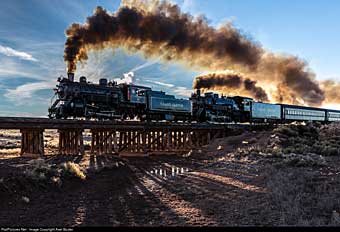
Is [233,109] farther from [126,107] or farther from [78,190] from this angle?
[78,190]

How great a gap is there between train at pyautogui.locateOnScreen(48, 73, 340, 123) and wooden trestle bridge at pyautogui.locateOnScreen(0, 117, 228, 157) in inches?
50.3

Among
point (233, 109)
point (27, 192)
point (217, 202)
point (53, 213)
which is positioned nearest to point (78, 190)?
point (27, 192)

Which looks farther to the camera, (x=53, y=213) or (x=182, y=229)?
(x=53, y=213)

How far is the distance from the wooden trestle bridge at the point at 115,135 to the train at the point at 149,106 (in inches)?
50.3

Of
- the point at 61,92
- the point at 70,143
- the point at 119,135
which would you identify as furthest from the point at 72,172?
the point at 119,135

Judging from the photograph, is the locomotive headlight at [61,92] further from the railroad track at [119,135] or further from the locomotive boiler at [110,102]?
the railroad track at [119,135]

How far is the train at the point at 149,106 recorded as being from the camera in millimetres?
21047

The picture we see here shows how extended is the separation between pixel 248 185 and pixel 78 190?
243 inches

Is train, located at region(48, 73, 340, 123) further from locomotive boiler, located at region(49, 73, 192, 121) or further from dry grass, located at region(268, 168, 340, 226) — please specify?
dry grass, located at region(268, 168, 340, 226)

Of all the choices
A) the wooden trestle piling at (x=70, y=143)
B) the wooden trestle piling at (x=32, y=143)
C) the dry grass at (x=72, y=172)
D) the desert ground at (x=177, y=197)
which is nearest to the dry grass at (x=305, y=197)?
the desert ground at (x=177, y=197)

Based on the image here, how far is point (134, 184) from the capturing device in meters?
13.0

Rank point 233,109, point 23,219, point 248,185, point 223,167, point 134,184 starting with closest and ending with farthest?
point 23,219 < point 248,185 < point 134,184 < point 223,167 < point 233,109

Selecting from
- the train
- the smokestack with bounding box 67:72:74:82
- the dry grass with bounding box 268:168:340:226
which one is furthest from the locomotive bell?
the dry grass with bounding box 268:168:340:226

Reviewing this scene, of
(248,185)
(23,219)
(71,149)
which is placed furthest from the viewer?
(71,149)
